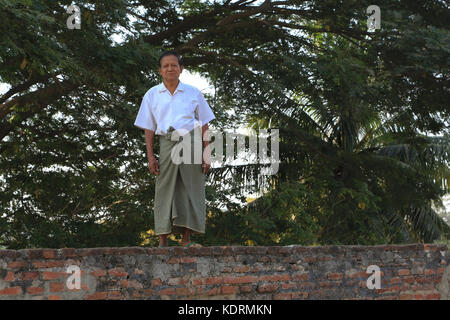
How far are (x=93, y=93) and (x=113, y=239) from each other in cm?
252

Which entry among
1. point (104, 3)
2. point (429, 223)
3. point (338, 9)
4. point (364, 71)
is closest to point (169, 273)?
point (104, 3)

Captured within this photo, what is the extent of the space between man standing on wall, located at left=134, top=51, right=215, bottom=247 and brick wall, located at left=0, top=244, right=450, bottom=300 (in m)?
0.31

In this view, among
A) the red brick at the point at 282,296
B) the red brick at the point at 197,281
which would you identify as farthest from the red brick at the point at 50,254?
the red brick at the point at 282,296

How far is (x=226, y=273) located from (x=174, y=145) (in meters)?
1.08

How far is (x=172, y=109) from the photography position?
16.5 ft

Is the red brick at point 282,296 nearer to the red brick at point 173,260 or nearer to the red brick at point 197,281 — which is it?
the red brick at point 197,281

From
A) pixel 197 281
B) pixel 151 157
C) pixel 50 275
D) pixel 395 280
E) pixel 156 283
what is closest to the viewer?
pixel 50 275

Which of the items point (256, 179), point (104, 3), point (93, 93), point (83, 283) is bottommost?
point (83, 283)

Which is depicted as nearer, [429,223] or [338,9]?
[338,9]

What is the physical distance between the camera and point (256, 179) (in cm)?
1481

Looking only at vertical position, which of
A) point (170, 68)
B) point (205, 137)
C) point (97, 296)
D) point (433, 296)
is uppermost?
point (170, 68)

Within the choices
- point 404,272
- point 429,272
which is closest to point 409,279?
point 404,272

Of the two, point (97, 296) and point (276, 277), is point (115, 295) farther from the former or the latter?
point (276, 277)

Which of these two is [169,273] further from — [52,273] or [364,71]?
[364,71]
